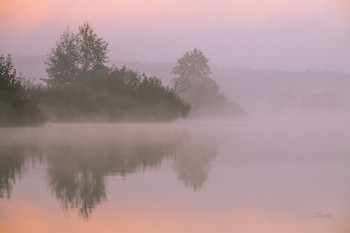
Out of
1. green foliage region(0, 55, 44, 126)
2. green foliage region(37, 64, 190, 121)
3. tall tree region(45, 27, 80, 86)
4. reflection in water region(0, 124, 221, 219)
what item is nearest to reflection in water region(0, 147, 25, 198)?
reflection in water region(0, 124, 221, 219)

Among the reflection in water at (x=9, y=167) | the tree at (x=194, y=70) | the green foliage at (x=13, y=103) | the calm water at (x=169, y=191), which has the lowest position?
the calm water at (x=169, y=191)

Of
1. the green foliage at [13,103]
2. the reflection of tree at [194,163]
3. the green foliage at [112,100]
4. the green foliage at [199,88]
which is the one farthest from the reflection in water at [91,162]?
the green foliage at [199,88]

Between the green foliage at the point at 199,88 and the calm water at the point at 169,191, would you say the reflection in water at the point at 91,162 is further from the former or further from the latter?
the green foliage at the point at 199,88

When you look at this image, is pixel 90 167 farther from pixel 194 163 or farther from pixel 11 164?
pixel 194 163

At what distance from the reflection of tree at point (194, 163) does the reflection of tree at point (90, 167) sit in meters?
0.59

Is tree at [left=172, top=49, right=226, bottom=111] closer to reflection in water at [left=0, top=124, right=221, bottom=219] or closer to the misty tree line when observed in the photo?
the misty tree line

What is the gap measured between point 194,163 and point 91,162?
2.77m

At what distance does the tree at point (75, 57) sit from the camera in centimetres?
6231

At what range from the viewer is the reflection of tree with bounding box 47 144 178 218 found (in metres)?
11.9

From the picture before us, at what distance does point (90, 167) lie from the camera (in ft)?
55.0

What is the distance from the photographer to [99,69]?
62031mm

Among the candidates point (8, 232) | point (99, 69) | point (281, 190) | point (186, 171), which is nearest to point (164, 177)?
point (186, 171)

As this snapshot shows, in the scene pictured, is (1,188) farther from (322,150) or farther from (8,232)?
(322,150)

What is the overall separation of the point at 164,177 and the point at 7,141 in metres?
11.0
